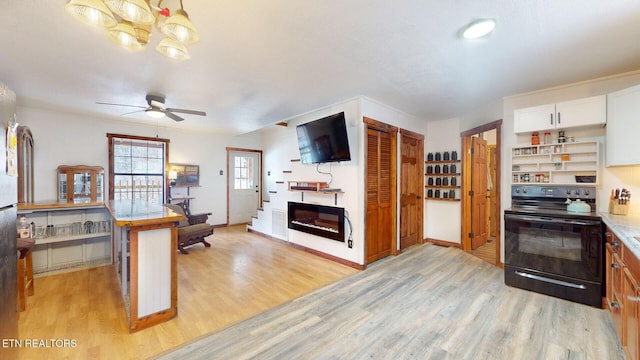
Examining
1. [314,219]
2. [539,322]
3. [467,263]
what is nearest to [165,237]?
[314,219]

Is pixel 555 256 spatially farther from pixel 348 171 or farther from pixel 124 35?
pixel 124 35

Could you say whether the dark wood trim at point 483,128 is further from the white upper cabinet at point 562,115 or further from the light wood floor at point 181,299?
the light wood floor at point 181,299

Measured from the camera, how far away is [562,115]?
9.58ft

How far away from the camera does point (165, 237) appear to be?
89.4 inches

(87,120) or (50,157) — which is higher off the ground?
(87,120)

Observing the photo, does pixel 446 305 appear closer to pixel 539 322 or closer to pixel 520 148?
pixel 539 322

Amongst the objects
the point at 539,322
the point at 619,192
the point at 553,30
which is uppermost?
the point at 553,30

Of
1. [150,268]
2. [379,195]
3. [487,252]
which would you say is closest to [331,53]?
[379,195]

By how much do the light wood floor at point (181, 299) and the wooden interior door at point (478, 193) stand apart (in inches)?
99.3

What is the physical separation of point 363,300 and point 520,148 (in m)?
2.82

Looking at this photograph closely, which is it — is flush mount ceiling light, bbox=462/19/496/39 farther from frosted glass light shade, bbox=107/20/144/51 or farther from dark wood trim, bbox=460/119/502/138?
frosted glass light shade, bbox=107/20/144/51

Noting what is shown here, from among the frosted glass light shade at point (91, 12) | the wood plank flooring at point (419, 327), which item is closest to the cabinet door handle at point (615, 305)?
the wood plank flooring at point (419, 327)

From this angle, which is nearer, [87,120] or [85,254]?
[85,254]

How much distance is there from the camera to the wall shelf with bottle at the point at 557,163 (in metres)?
2.88
